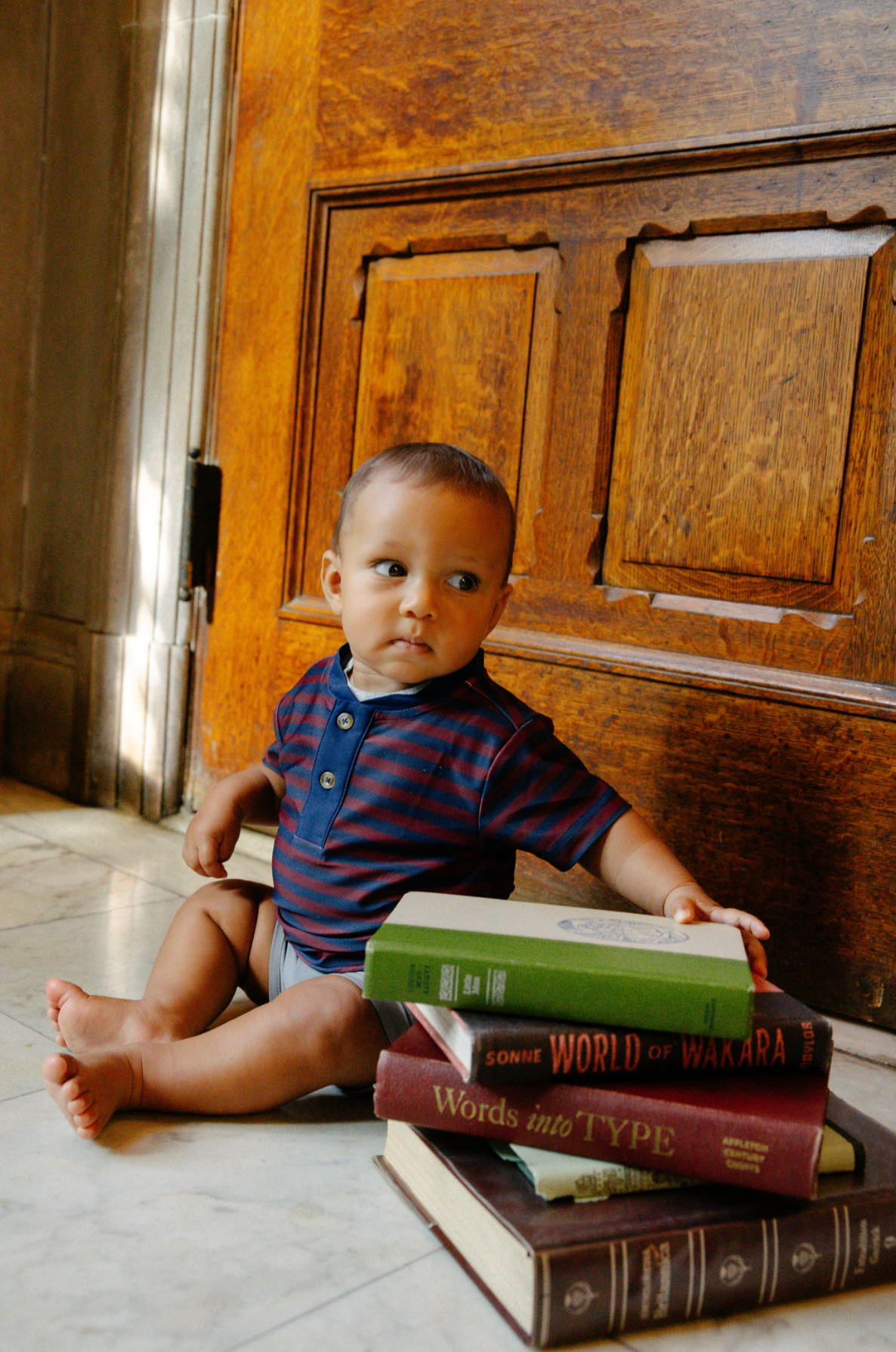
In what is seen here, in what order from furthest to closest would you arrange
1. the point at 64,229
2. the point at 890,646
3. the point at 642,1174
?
1. the point at 64,229
2. the point at 890,646
3. the point at 642,1174

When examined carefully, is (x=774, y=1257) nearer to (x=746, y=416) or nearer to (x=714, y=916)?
(x=714, y=916)

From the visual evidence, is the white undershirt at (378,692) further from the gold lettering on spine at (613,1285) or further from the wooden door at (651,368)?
the gold lettering on spine at (613,1285)

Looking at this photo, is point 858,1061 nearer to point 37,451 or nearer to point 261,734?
point 261,734

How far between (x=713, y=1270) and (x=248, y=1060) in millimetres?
359

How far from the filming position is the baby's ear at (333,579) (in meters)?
1.03

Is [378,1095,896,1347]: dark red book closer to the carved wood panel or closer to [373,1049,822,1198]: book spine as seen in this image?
[373,1049,822,1198]: book spine

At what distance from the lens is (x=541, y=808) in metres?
0.96

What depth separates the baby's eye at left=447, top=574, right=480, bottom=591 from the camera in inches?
38.0

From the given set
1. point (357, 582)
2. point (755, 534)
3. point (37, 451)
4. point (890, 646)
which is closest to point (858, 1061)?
point (890, 646)

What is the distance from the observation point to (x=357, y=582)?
0.98 metres

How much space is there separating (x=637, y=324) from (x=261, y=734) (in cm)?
73

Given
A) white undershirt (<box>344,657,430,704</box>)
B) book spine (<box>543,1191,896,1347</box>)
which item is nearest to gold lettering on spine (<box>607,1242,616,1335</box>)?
book spine (<box>543,1191,896,1347</box>)

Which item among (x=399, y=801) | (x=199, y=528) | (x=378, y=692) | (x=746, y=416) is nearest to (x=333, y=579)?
(x=378, y=692)

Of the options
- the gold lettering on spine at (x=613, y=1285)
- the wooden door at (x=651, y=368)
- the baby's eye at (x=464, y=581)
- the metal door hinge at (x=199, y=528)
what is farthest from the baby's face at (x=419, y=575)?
the metal door hinge at (x=199, y=528)
